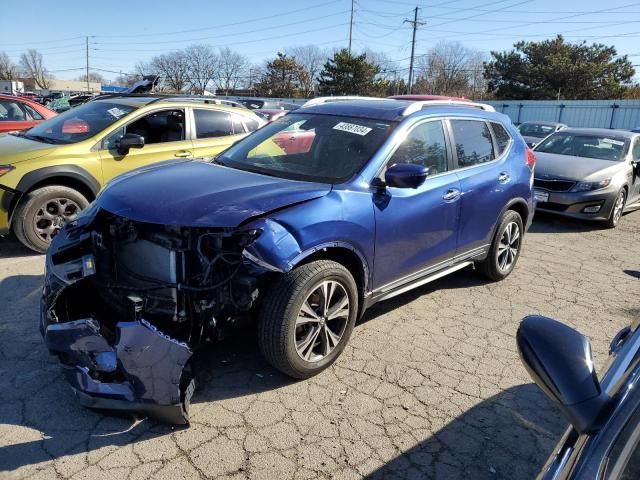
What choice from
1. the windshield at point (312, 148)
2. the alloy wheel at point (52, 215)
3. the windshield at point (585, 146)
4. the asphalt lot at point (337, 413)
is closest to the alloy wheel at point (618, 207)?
the windshield at point (585, 146)

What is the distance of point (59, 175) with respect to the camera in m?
5.48

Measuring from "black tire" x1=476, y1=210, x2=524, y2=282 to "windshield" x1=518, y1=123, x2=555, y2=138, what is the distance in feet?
41.2

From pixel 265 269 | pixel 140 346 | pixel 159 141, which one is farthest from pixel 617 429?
pixel 159 141

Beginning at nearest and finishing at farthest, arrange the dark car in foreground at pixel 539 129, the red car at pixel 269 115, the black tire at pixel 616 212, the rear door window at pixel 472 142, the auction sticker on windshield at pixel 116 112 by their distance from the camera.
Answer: the rear door window at pixel 472 142
the red car at pixel 269 115
the auction sticker on windshield at pixel 116 112
the black tire at pixel 616 212
the dark car in foreground at pixel 539 129

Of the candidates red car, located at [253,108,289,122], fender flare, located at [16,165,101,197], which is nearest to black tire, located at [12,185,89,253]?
fender flare, located at [16,165,101,197]

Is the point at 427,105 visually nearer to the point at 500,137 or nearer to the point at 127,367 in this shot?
the point at 500,137

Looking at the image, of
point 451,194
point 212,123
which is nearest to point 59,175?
point 212,123

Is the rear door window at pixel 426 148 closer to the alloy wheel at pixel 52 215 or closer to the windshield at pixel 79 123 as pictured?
the alloy wheel at pixel 52 215

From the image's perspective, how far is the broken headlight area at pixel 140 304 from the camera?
2.60 m

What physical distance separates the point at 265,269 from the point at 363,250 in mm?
840

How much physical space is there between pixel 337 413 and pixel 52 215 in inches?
167

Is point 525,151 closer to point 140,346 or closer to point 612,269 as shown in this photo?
point 612,269

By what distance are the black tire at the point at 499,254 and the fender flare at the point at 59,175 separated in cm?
448

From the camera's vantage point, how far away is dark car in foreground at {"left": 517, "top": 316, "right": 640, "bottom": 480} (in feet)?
4.32
